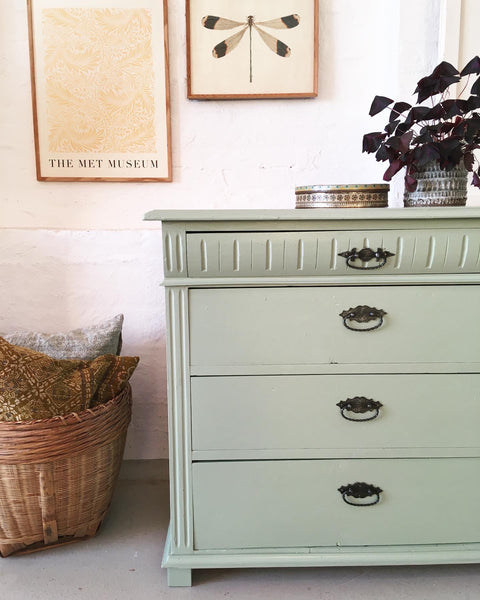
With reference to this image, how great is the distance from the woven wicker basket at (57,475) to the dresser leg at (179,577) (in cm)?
35

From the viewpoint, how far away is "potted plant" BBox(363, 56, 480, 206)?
144cm

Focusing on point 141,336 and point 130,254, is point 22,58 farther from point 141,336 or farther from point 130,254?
point 141,336

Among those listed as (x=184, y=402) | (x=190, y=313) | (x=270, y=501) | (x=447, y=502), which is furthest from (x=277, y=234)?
(x=447, y=502)

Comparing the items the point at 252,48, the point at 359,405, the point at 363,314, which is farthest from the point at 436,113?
the point at 359,405

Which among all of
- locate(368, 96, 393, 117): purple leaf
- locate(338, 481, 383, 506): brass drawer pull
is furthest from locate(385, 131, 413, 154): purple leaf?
locate(338, 481, 383, 506): brass drawer pull

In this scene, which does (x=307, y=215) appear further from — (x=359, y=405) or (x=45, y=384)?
(x=45, y=384)

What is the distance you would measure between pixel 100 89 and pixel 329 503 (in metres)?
1.66

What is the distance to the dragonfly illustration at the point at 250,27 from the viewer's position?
187 cm

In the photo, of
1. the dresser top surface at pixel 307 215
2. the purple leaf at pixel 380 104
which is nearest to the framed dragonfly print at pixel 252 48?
the purple leaf at pixel 380 104

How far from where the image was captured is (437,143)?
4.77ft

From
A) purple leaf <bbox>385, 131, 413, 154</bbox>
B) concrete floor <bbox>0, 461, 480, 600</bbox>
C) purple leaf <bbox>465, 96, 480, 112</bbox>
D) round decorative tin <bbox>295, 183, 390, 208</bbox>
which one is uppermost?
purple leaf <bbox>465, 96, 480, 112</bbox>

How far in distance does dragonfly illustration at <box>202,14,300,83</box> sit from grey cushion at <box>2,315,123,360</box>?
3.64ft

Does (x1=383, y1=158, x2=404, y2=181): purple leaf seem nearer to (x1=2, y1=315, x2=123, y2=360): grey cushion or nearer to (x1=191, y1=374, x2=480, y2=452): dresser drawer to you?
(x1=191, y1=374, x2=480, y2=452): dresser drawer

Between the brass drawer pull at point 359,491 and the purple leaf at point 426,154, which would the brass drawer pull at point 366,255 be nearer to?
the purple leaf at point 426,154
